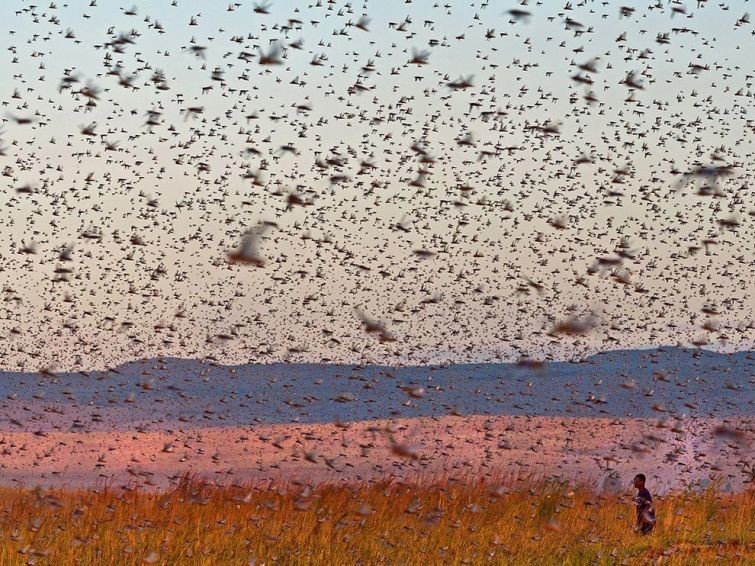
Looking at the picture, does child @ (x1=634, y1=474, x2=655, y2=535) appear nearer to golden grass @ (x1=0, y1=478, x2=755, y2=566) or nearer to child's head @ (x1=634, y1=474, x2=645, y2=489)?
child's head @ (x1=634, y1=474, x2=645, y2=489)

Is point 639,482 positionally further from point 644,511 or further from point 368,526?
point 368,526

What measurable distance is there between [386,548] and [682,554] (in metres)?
4.33

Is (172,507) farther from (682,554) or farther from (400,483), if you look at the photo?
(682,554)

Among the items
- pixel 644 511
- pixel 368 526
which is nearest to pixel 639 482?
pixel 644 511

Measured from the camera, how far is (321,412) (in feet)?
275

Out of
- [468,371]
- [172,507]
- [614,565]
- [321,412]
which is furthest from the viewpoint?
[468,371]

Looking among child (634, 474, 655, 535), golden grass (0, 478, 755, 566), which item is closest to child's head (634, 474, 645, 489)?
child (634, 474, 655, 535)

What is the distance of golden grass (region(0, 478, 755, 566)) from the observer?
1630 cm

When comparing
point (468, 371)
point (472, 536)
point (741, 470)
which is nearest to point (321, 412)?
point (468, 371)

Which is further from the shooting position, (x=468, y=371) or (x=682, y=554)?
(x=468, y=371)

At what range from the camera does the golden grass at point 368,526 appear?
1630cm

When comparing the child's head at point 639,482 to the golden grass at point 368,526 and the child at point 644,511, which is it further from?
the golden grass at point 368,526

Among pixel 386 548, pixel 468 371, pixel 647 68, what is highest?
pixel 647 68

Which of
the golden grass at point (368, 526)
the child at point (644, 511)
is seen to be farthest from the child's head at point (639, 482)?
the golden grass at point (368, 526)
